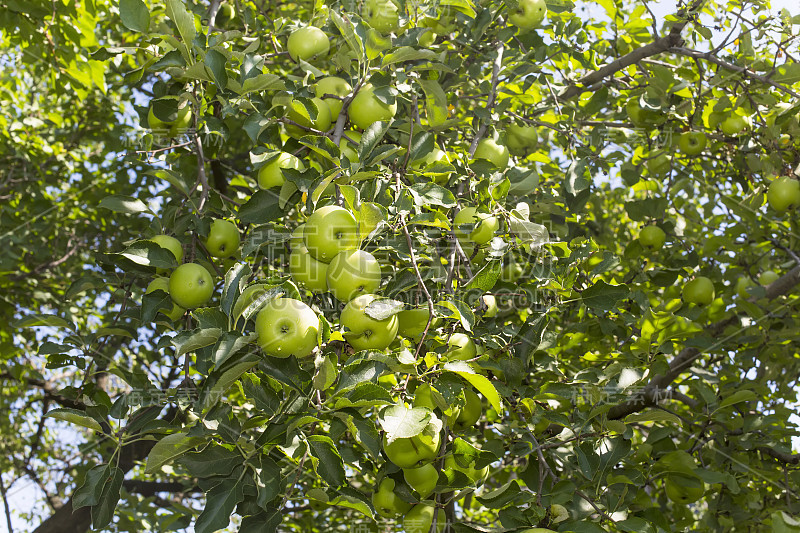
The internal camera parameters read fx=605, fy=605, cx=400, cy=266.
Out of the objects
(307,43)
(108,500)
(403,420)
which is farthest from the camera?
(307,43)

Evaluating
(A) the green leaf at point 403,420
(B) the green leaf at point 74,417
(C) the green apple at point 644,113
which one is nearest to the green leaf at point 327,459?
(A) the green leaf at point 403,420

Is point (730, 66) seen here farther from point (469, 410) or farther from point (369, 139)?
point (469, 410)

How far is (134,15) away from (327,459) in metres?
1.67

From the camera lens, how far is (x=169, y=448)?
1.54 metres

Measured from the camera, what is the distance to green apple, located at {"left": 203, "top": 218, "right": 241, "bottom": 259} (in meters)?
2.12

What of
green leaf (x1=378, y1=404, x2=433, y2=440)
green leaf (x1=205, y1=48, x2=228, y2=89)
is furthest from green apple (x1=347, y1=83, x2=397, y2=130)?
green leaf (x1=378, y1=404, x2=433, y2=440)

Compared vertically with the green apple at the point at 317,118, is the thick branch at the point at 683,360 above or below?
below

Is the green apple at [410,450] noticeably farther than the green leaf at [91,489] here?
No

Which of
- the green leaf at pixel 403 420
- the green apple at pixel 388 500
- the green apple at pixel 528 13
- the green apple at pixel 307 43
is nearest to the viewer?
the green leaf at pixel 403 420

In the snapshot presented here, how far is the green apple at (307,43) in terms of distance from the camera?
7.25ft

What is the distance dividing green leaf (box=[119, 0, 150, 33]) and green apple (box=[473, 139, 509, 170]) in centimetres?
129

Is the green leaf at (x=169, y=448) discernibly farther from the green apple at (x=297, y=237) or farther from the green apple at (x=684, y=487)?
the green apple at (x=684, y=487)

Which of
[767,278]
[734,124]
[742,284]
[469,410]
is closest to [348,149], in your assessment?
[469,410]

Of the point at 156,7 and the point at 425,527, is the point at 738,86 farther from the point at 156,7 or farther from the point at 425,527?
the point at 156,7
